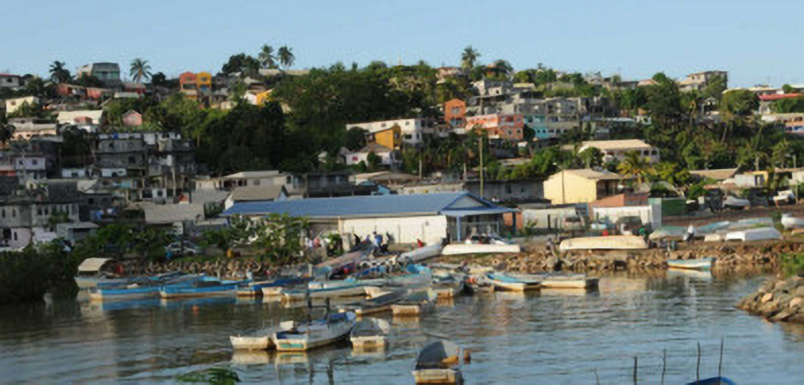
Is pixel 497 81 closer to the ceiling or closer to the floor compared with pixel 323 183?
closer to the ceiling

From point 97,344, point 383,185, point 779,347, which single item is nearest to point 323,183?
point 383,185

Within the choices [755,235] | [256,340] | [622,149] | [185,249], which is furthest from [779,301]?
[622,149]

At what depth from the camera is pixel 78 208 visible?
68188 mm

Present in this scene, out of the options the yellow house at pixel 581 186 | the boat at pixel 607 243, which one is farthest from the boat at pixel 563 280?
the yellow house at pixel 581 186

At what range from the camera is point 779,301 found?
115 feet

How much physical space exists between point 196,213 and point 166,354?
35217mm

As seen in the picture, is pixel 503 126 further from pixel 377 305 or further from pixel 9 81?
pixel 377 305

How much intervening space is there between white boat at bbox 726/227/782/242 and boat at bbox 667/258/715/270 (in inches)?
200

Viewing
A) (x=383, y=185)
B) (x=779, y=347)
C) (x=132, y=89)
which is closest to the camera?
(x=779, y=347)

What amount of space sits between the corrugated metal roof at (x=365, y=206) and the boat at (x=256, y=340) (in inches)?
1000

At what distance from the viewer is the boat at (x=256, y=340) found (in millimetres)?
33312

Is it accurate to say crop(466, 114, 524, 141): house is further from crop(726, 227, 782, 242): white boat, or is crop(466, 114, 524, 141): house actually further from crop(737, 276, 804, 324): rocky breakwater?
crop(737, 276, 804, 324): rocky breakwater

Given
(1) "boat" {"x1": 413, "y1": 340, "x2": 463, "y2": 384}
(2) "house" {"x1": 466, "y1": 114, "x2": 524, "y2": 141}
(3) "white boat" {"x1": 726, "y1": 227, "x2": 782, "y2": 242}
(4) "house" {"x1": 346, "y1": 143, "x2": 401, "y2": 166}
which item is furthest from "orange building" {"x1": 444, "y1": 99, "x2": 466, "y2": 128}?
(1) "boat" {"x1": 413, "y1": 340, "x2": 463, "y2": 384}

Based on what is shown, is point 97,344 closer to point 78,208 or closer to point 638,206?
point 78,208
